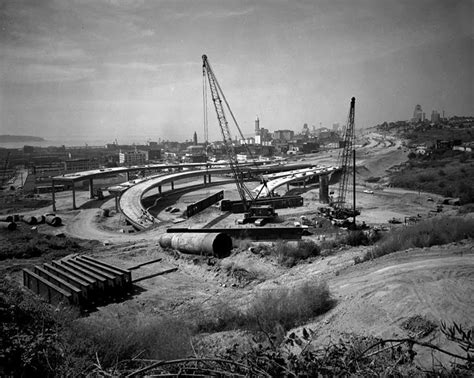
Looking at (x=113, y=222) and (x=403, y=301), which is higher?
(x=403, y=301)

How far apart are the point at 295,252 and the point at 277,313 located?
7517 mm

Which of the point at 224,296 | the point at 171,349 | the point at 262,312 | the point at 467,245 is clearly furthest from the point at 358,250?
the point at 171,349

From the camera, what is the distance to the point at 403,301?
8.08 m

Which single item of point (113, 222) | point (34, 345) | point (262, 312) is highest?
point (34, 345)

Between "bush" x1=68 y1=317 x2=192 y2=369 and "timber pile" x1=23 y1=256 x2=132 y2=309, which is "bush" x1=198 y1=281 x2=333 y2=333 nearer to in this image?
"bush" x1=68 y1=317 x2=192 y2=369

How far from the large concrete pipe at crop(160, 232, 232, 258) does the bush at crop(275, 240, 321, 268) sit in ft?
10.0

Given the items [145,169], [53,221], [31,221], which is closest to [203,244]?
[53,221]

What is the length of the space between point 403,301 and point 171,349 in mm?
5728

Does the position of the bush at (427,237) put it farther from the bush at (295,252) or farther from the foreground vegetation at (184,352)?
the foreground vegetation at (184,352)

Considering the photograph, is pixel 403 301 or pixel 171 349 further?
pixel 403 301

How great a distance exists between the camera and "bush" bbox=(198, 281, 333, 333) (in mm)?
8344

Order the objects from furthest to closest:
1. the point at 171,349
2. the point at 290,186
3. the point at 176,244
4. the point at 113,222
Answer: the point at 290,186
the point at 113,222
the point at 176,244
the point at 171,349

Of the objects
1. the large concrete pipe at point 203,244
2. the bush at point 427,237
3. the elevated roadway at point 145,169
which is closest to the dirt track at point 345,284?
the large concrete pipe at point 203,244

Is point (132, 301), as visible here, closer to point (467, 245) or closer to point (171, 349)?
point (171, 349)
